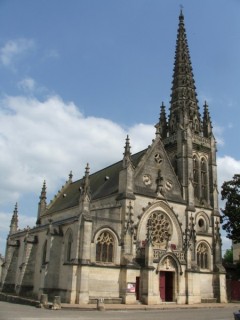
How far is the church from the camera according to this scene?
30297 mm

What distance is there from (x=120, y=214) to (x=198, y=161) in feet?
47.9

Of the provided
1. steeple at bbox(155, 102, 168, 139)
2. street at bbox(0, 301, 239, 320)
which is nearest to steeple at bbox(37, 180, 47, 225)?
steeple at bbox(155, 102, 168, 139)

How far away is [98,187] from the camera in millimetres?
40125

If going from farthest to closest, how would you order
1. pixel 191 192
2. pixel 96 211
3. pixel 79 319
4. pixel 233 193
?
pixel 233 193 < pixel 191 192 < pixel 96 211 < pixel 79 319

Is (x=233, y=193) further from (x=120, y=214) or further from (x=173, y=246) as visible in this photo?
(x=120, y=214)

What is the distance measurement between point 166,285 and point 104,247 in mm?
7585

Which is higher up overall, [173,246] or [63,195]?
[63,195]

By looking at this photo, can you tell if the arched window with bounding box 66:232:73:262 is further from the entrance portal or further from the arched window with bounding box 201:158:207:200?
the arched window with bounding box 201:158:207:200

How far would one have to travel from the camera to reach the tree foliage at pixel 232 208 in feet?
142

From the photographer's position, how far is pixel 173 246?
3547 centimetres

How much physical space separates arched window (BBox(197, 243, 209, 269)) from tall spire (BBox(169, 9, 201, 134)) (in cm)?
1369

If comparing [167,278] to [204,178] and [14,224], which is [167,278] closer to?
[204,178]

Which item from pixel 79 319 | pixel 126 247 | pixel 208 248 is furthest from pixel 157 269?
pixel 79 319

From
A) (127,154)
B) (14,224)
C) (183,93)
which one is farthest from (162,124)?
(14,224)
